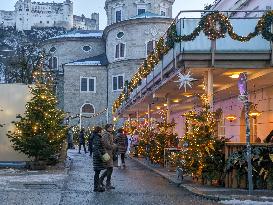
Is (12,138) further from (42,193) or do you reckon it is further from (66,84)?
(66,84)

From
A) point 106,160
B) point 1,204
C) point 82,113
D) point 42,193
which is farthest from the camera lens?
point 82,113

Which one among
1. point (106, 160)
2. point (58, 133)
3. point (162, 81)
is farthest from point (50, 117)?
point (106, 160)

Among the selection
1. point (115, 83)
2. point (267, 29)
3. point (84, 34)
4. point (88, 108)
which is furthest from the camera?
point (84, 34)

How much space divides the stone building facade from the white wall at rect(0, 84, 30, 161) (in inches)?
1810

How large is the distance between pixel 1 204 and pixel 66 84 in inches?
2491

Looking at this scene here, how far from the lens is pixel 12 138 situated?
22203 mm

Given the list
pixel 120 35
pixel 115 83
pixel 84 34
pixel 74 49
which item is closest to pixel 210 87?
pixel 120 35

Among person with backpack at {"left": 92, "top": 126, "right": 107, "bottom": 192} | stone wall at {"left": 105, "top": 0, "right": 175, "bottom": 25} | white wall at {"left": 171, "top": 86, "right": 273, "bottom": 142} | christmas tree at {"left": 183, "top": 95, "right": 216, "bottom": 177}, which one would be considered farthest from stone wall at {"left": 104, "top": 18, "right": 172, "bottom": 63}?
person with backpack at {"left": 92, "top": 126, "right": 107, "bottom": 192}

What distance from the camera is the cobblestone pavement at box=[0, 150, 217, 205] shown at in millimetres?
12203

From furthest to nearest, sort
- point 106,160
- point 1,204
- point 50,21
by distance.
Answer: point 50,21, point 106,160, point 1,204

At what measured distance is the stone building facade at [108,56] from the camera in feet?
230

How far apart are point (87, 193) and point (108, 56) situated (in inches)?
2415

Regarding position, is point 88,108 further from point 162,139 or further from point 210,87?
point 210,87

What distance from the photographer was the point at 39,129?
73.8 ft
